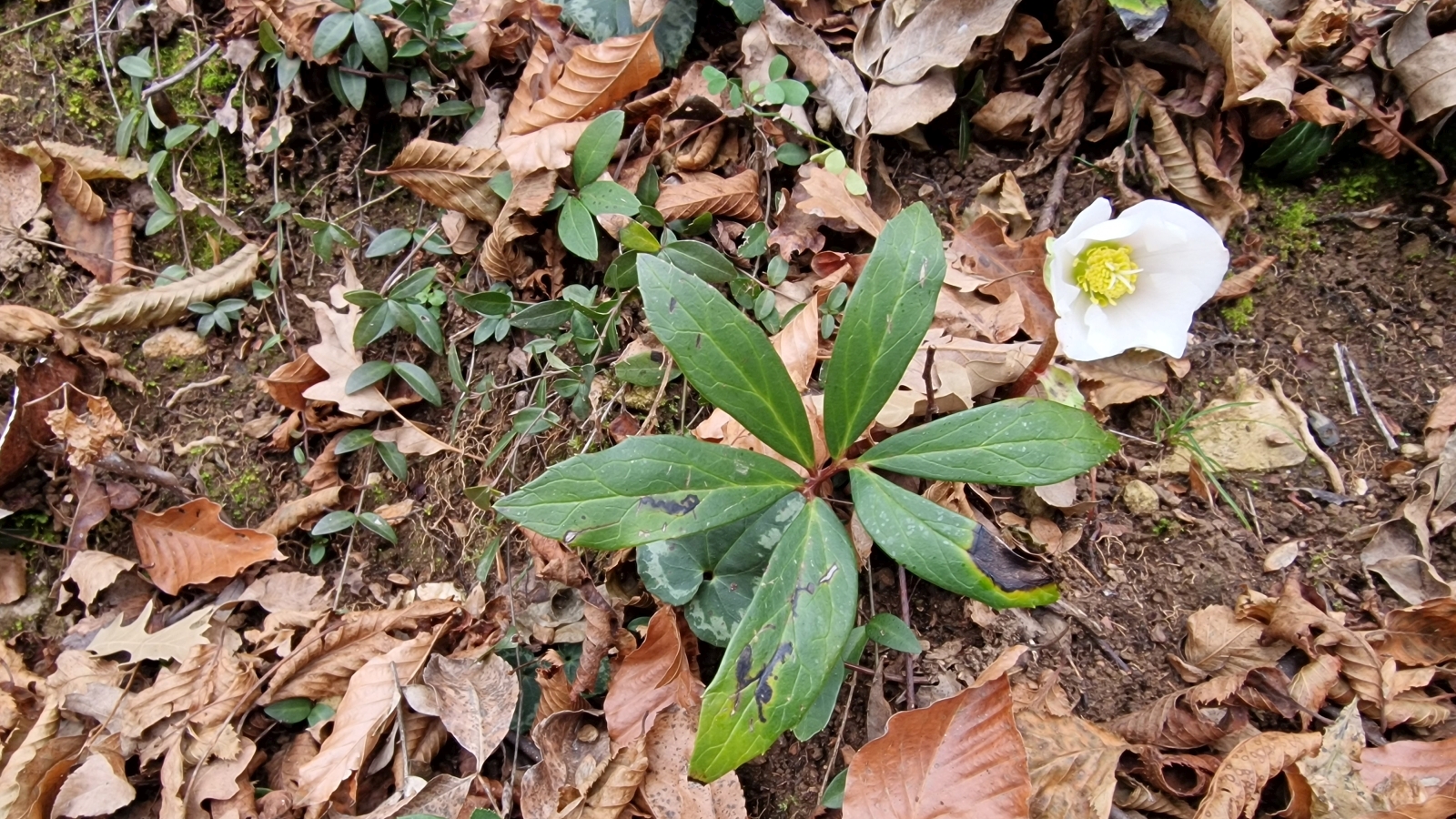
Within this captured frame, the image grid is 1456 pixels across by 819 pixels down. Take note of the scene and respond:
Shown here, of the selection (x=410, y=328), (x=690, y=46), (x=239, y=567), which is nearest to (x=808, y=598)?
(x=410, y=328)

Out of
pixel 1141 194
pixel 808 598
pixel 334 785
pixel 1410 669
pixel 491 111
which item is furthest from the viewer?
pixel 491 111

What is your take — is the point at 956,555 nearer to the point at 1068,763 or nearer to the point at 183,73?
the point at 1068,763

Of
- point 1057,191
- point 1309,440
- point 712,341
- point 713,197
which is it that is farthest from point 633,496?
point 1309,440

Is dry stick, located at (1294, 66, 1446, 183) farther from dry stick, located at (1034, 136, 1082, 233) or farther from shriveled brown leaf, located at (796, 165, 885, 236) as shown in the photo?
shriveled brown leaf, located at (796, 165, 885, 236)

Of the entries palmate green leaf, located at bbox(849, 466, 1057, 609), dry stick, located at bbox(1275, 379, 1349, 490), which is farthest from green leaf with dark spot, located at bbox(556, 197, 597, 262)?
dry stick, located at bbox(1275, 379, 1349, 490)

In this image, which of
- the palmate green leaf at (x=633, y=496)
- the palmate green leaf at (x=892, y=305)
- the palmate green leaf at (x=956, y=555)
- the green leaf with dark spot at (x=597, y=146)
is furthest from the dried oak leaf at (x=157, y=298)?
the palmate green leaf at (x=956, y=555)

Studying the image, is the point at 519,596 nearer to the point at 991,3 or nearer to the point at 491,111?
the point at 491,111
